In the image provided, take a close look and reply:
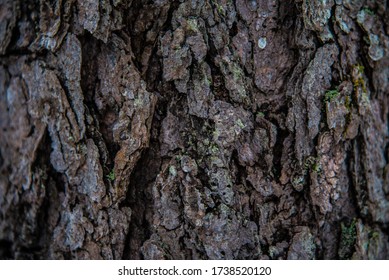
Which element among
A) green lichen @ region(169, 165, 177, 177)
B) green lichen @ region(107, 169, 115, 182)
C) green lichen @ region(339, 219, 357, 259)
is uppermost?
green lichen @ region(169, 165, 177, 177)

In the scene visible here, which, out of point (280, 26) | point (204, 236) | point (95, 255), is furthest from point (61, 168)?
point (280, 26)

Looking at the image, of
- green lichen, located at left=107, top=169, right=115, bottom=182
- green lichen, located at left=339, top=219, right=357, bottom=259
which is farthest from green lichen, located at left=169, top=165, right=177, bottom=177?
green lichen, located at left=339, top=219, right=357, bottom=259

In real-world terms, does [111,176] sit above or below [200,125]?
below

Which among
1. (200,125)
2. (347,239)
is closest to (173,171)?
(200,125)

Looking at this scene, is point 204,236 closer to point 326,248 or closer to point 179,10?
point 326,248

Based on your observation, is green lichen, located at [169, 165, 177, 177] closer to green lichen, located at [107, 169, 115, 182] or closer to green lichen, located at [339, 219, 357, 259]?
green lichen, located at [107, 169, 115, 182]

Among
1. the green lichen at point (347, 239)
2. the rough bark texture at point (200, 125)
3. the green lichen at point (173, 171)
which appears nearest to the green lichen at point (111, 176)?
the rough bark texture at point (200, 125)

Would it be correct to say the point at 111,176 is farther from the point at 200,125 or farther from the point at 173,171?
the point at 200,125
